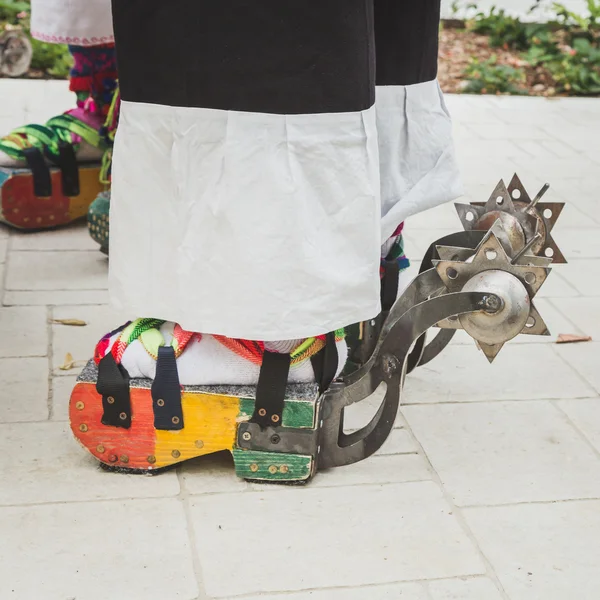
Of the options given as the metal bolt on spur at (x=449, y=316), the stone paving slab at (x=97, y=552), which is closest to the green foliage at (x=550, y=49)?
the metal bolt on spur at (x=449, y=316)

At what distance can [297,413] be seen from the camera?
5.49 ft

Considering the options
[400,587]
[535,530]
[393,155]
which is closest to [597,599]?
[535,530]

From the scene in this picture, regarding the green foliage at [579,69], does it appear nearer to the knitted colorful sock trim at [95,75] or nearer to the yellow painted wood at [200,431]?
the knitted colorful sock trim at [95,75]

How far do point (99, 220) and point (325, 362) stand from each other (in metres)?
1.07

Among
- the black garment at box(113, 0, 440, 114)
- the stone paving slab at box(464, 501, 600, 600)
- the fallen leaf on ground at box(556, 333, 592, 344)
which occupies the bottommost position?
the fallen leaf on ground at box(556, 333, 592, 344)

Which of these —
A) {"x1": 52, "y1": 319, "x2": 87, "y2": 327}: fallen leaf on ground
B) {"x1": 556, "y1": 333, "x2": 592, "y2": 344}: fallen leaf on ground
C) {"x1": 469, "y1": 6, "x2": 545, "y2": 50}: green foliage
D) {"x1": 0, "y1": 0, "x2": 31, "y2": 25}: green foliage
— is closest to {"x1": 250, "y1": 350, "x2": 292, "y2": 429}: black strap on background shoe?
{"x1": 52, "y1": 319, "x2": 87, "y2": 327}: fallen leaf on ground

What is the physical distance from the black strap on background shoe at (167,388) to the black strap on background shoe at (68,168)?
4.39ft

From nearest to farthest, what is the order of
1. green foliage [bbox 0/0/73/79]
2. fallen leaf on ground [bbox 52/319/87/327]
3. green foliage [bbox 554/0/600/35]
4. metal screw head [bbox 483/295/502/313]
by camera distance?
metal screw head [bbox 483/295/502/313]
fallen leaf on ground [bbox 52/319/87/327]
green foliage [bbox 0/0/73/79]
green foliage [bbox 554/0/600/35]

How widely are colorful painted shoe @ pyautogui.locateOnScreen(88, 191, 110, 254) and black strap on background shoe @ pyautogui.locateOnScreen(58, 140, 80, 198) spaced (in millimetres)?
280

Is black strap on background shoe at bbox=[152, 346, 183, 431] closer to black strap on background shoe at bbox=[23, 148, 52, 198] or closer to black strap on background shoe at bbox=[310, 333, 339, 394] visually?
black strap on background shoe at bbox=[310, 333, 339, 394]

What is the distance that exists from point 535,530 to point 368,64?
80 centimetres

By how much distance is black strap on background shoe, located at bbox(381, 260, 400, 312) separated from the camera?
2.03 m

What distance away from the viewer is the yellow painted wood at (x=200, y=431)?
5.52 ft

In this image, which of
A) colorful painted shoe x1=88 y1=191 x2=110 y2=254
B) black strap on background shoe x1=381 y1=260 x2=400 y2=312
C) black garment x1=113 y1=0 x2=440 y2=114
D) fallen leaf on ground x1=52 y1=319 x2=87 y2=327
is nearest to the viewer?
black garment x1=113 y1=0 x2=440 y2=114
